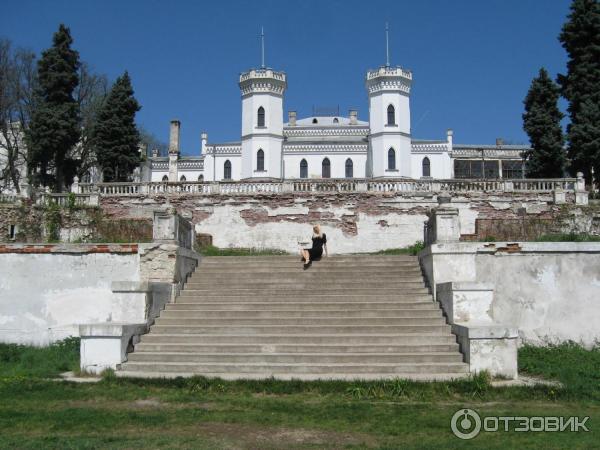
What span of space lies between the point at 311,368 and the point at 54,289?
25.3ft

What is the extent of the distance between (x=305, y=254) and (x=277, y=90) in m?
41.3

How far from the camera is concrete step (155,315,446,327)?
12.8 metres

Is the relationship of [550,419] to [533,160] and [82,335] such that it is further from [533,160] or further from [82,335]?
[533,160]

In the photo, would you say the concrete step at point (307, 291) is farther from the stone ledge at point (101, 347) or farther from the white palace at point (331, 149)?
the white palace at point (331, 149)

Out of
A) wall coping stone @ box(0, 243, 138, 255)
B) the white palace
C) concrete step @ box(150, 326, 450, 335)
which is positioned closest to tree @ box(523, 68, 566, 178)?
the white palace

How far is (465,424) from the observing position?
813cm

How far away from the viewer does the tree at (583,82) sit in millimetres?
32750

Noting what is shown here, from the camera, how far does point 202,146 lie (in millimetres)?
66125

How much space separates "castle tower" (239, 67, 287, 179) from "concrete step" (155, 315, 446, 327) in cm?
4133

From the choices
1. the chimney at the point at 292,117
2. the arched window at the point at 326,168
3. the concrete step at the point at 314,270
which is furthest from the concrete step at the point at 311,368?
the chimney at the point at 292,117

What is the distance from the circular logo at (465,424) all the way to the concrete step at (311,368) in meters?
2.26

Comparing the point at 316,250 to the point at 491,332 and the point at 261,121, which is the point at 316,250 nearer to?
the point at 491,332

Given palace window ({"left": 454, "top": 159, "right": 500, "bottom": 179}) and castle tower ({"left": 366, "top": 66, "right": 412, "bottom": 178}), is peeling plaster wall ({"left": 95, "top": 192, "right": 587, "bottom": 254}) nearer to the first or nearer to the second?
castle tower ({"left": 366, "top": 66, "right": 412, "bottom": 178})

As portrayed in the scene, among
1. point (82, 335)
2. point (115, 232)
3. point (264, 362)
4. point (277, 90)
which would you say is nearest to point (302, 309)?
point (264, 362)
